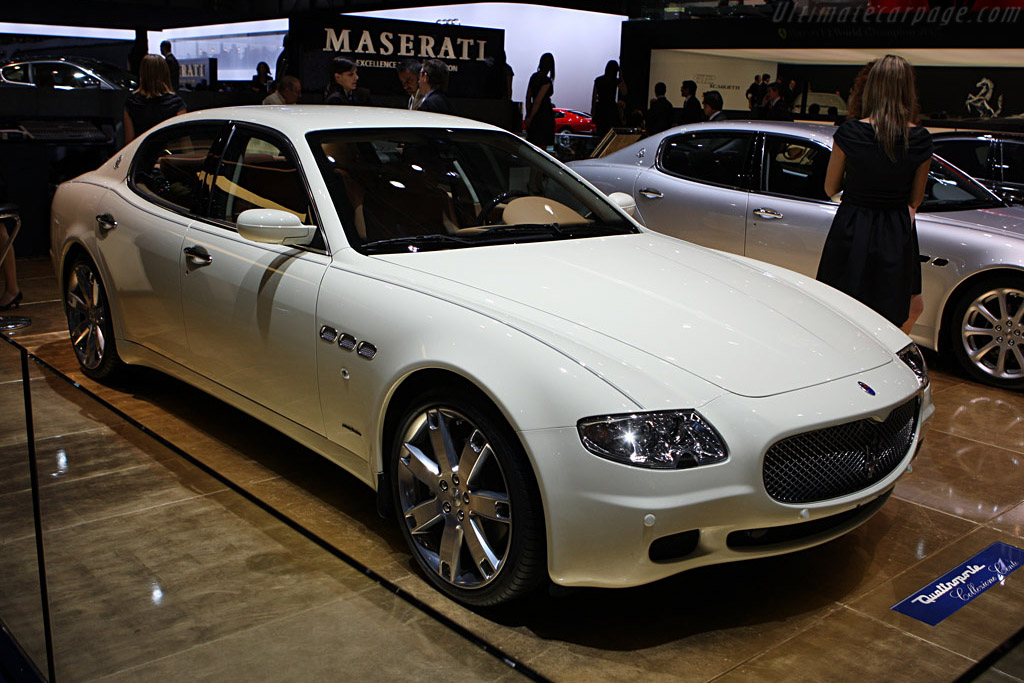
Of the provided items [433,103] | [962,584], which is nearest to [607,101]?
[433,103]

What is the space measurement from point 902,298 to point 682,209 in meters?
2.26

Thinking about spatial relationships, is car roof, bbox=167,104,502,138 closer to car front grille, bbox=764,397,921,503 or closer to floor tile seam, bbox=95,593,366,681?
Result: floor tile seam, bbox=95,593,366,681

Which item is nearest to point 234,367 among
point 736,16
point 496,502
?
point 496,502

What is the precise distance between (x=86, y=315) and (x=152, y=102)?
109 inches

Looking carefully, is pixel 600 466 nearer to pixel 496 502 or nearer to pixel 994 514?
pixel 496 502

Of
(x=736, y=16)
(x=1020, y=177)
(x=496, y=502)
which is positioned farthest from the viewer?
(x=736, y=16)

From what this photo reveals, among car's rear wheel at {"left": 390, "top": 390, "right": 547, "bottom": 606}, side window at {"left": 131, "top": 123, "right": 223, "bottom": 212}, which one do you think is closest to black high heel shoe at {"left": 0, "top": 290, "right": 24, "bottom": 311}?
side window at {"left": 131, "top": 123, "right": 223, "bottom": 212}

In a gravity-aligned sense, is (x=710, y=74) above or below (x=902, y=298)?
above

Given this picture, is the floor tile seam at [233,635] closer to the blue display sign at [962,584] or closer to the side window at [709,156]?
the blue display sign at [962,584]

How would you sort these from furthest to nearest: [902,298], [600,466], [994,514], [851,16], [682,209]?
[851,16]
[682,209]
[902,298]
[994,514]
[600,466]

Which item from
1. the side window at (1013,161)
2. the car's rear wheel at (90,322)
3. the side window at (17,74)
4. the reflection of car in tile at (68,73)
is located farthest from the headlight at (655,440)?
the side window at (17,74)

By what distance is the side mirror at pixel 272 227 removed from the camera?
11.0 feet

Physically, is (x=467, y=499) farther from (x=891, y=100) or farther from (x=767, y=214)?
(x=767, y=214)

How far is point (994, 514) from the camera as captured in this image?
148 inches
